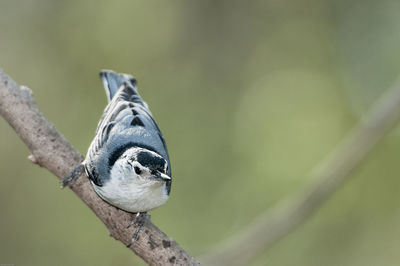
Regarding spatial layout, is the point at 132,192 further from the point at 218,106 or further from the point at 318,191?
the point at 218,106

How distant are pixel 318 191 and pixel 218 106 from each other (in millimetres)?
3876

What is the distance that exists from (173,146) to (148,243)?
4063 mm

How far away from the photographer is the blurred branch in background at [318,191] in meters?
4.21

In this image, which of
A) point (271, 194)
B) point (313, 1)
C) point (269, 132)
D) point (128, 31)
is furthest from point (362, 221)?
point (128, 31)

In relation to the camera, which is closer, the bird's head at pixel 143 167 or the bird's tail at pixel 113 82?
the bird's head at pixel 143 167

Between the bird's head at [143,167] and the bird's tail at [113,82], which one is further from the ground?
the bird's tail at [113,82]

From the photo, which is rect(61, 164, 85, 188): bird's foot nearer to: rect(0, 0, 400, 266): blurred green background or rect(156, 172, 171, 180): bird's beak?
rect(156, 172, 171, 180): bird's beak

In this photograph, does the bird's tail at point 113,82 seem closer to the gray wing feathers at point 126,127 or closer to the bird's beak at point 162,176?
the gray wing feathers at point 126,127

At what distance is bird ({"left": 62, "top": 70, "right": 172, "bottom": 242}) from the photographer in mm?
3408

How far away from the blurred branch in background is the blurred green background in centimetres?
181

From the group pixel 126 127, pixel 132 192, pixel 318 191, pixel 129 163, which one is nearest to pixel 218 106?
pixel 318 191

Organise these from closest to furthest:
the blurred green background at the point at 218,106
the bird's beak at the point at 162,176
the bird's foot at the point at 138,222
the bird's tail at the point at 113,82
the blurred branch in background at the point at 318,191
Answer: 1. the bird's foot at the point at 138,222
2. the bird's beak at the point at 162,176
3. the blurred branch in background at the point at 318,191
4. the bird's tail at the point at 113,82
5. the blurred green background at the point at 218,106

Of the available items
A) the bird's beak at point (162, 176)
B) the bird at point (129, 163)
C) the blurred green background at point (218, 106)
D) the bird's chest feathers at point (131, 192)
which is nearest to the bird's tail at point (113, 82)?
the bird at point (129, 163)

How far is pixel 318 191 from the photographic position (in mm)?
4266
